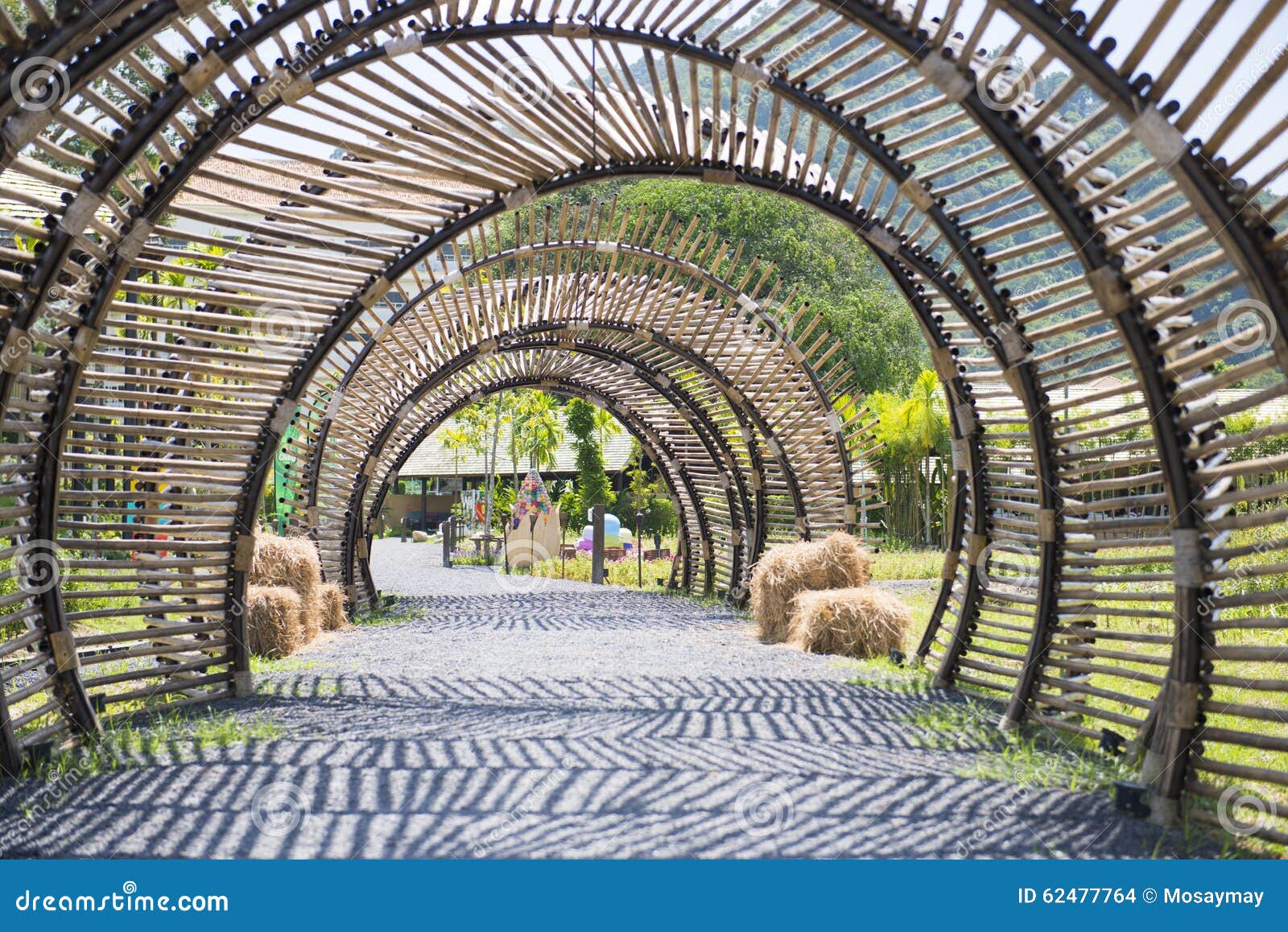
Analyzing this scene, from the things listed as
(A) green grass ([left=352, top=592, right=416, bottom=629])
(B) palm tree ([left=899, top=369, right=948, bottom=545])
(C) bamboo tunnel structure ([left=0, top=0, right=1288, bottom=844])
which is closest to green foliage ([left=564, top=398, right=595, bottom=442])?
(B) palm tree ([left=899, top=369, right=948, bottom=545])

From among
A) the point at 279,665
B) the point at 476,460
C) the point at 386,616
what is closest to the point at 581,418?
the point at 476,460

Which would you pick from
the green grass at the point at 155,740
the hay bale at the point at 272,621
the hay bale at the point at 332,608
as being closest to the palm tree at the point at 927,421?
the hay bale at the point at 332,608

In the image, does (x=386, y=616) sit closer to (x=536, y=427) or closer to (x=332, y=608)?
(x=332, y=608)

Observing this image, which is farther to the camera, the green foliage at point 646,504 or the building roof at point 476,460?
the building roof at point 476,460

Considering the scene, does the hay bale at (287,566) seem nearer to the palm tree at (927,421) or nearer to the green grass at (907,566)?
the green grass at (907,566)

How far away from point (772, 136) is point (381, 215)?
2194 millimetres

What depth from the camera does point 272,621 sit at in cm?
783

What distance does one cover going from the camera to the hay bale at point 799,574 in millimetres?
9031

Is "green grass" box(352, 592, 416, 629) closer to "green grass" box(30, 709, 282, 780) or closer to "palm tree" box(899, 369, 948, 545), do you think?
"green grass" box(30, 709, 282, 780)

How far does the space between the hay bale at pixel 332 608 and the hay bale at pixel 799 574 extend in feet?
12.2

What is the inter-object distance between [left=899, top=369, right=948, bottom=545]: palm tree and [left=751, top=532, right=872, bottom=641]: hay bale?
1277 cm

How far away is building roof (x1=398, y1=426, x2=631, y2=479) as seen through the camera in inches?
1184

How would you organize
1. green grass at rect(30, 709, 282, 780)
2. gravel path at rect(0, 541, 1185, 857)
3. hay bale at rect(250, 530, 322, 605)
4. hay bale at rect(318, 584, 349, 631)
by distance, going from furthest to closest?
hay bale at rect(318, 584, 349, 631) → hay bale at rect(250, 530, 322, 605) → green grass at rect(30, 709, 282, 780) → gravel path at rect(0, 541, 1185, 857)

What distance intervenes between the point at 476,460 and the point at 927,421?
14.8 metres
